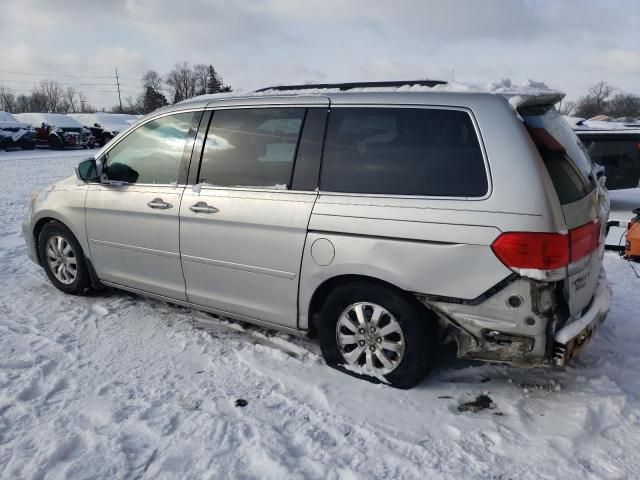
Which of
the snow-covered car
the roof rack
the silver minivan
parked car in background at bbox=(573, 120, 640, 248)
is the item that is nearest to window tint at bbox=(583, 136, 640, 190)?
parked car in background at bbox=(573, 120, 640, 248)

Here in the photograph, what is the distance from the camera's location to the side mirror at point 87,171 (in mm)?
4334

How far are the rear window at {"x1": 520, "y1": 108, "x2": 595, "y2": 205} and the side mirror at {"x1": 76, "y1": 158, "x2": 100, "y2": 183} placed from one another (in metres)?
3.41

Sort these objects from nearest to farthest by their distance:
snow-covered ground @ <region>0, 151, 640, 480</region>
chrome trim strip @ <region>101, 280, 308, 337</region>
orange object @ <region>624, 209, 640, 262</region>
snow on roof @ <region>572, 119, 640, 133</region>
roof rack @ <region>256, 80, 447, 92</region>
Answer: snow-covered ground @ <region>0, 151, 640, 480</region>
roof rack @ <region>256, 80, 447, 92</region>
chrome trim strip @ <region>101, 280, 308, 337</region>
orange object @ <region>624, 209, 640, 262</region>
snow on roof @ <region>572, 119, 640, 133</region>

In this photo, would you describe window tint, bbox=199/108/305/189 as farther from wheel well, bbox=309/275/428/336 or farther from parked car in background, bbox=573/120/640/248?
parked car in background, bbox=573/120/640/248

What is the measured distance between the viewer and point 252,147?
3.60 metres

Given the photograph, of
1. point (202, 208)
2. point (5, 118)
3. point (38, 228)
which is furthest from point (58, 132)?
point (202, 208)

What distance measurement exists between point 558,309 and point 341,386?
1366 millimetres

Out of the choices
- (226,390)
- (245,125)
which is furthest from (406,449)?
(245,125)

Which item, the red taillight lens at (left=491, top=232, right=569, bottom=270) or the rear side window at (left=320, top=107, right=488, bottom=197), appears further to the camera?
the rear side window at (left=320, top=107, right=488, bottom=197)

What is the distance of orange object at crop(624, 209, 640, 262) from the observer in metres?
5.34

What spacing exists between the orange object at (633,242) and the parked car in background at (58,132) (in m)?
26.1

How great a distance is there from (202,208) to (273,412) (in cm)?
153

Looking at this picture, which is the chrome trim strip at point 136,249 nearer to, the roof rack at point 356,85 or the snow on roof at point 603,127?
the roof rack at point 356,85

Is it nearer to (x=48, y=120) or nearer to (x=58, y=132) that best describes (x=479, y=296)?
(x=58, y=132)
